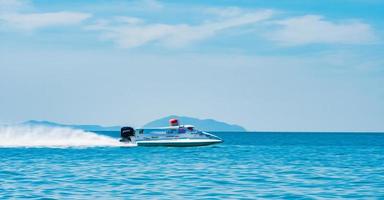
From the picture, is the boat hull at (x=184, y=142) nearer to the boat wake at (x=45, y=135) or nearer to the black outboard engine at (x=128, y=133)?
the black outboard engine at (x=128, y=133)

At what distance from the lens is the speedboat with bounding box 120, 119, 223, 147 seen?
94688 millimetres

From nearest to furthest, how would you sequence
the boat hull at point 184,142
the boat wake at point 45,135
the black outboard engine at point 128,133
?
the boat hull at point 184,142
the black outboard engine at point 128,133
the boat wake at point 45,135

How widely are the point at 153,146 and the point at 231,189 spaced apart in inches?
2476

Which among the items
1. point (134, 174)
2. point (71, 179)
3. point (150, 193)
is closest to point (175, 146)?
point (134, 174)

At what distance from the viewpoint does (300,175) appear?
4644 centimetres

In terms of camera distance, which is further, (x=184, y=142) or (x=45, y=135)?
(x=45, y=135)

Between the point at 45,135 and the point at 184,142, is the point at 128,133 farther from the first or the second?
the point at 45,135

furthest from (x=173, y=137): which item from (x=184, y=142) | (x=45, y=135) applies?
(x=45, y=135)

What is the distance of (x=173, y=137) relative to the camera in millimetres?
94938

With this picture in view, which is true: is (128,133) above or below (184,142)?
above

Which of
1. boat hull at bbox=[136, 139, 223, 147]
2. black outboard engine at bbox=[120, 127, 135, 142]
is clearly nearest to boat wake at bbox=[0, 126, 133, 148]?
black outboard engine at bbox=[120, 127, 135, 142]

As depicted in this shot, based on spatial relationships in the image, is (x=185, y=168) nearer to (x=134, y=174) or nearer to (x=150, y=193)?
(x=134, y=174)

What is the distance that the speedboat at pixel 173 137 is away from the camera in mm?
94688

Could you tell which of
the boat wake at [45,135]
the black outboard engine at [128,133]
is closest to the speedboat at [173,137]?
the black outboard engine at [128,133]
